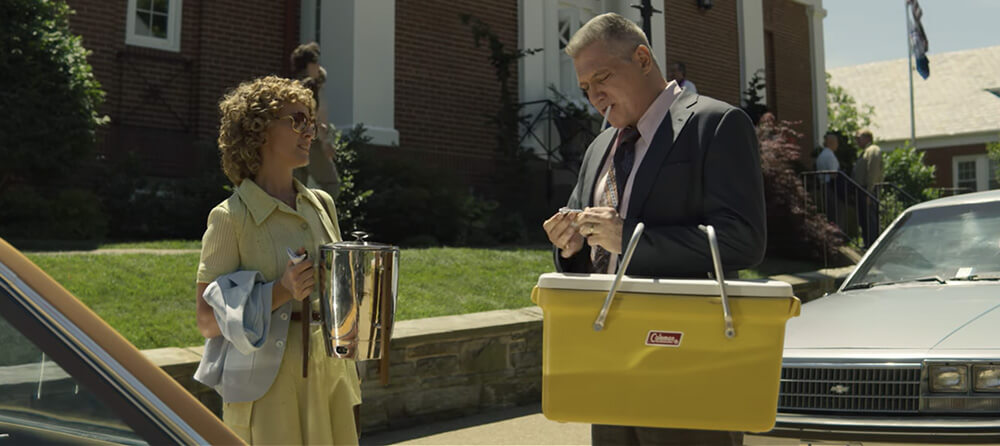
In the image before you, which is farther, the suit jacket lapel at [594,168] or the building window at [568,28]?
the building window at [568,28]

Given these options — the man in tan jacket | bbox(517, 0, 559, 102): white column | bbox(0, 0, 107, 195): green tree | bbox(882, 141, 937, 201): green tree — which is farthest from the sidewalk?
bbox(882, 141, 937, 201): green tree

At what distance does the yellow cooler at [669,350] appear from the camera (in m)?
1.99

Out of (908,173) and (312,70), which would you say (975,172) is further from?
(312,70)

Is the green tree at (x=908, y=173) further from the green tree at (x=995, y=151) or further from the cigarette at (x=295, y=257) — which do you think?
the cigarette at (x=295, y=257)

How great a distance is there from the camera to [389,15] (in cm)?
1335

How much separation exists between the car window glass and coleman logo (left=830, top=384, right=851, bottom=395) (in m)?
3.39

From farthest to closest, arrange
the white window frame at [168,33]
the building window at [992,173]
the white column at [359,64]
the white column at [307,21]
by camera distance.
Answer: the building window at [992,173], the white column at [307,21], the white column at [359,64], the white window frame at [168,33]

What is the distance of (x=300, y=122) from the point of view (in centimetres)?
293

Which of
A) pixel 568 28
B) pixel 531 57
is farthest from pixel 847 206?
pixel 568 28

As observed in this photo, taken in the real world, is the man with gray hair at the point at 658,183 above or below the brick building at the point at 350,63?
below

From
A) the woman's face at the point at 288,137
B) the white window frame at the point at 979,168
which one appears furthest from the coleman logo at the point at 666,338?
the white window frame at the point at 979,168

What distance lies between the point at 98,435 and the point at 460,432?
14.9ft

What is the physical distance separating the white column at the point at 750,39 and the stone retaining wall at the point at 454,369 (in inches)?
600

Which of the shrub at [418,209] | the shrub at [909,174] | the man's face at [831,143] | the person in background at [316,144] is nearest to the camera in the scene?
the person in background at [316,144]
